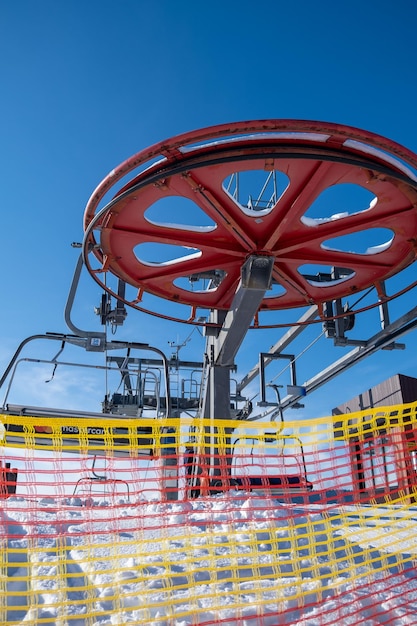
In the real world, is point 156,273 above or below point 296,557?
above

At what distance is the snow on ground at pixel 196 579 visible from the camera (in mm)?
4008

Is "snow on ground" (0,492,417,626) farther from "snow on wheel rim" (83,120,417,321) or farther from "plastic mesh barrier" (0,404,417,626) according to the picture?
"snow on wheel rim" (83,120,417,321)

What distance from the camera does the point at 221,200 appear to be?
17.3ft

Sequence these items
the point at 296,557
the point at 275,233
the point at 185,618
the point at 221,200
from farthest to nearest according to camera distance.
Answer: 1. the point at 275,233
2. the point at 221,200
3. the point at 296,557
4. the point at 185,618

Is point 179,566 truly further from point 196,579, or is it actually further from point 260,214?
point 260,214

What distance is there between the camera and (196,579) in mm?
4527

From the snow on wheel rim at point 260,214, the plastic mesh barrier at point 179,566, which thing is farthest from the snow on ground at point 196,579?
the snow on wheel rim at point 260,214

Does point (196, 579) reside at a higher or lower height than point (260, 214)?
lower

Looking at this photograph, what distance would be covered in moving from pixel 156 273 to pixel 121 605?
12.1ft

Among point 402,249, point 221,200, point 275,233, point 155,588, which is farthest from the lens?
point 402,249

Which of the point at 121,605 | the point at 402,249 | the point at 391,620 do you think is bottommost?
the point at 391,620

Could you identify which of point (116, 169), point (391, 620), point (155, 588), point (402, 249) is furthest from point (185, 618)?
point (402, 249)

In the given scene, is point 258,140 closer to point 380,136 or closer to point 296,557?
point 380,136

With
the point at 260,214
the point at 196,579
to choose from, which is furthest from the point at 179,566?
the point at 260,214
